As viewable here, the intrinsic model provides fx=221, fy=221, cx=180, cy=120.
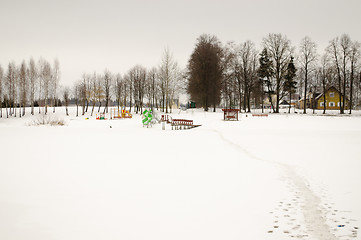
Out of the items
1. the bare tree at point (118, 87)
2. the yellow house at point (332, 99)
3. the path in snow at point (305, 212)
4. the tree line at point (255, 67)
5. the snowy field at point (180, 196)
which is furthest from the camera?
the yellow house at point (332, 99)

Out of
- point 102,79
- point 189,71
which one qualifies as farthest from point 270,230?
point 102,79

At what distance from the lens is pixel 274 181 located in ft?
21.1

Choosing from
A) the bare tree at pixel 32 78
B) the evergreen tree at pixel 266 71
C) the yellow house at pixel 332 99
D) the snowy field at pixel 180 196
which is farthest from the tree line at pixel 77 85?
the yellow house at pixel 332 99

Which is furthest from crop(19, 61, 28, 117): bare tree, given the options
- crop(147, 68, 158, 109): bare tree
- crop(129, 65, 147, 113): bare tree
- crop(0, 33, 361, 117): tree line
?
crop(147, 68, 158, 109): bare tree

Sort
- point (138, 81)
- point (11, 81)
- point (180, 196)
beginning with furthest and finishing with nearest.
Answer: point (138, 81)
point (11, 81)
point (180, 196)

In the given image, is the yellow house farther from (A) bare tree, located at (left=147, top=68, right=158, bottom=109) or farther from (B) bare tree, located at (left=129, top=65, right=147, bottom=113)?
(B) bare tree, located at (left=129, top=65, right=147, bottom=113)

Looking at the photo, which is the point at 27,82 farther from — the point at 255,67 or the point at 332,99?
the point at 332,99

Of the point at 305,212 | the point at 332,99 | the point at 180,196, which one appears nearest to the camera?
the point at 305,212

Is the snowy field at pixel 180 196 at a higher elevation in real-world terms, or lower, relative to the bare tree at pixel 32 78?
lower

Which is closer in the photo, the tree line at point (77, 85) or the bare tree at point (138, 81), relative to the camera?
the tree line at point (77, 85)

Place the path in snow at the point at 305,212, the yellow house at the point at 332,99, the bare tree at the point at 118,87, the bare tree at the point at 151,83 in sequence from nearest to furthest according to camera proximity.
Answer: the path in snow at the point at 305,212, the bare tree at the point at 151,83, the bare tree at the point at 118,87, the yellow house at the point at 332,99

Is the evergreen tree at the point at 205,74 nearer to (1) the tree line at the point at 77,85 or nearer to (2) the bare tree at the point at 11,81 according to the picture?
(1) the tree line at the point at 77,85

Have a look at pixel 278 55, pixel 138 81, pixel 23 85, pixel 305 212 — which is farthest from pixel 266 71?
pixel 23 85

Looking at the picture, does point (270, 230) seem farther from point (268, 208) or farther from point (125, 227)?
point (125, 227)
